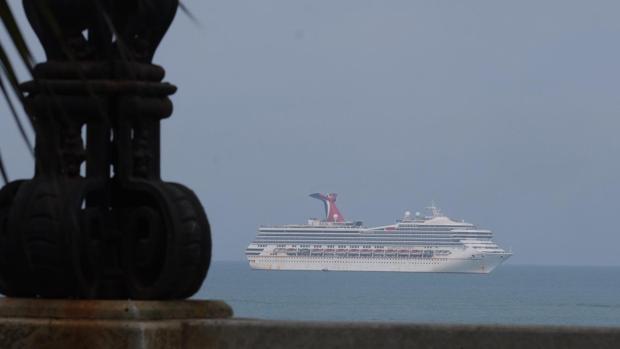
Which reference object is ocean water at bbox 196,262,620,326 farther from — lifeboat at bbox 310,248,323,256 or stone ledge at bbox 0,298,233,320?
stone ledge at bbox 0,298,233,320

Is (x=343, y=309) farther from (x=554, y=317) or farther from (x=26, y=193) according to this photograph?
(x=26, y=193)

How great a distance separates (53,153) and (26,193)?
0.10 meters

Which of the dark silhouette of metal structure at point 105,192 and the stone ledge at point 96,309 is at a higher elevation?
the dark silhouette of metal structure at point 105,192

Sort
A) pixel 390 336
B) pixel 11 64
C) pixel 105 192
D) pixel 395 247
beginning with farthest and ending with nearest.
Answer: pixel 395 247 → pixel 105 192 → pixel 390 336 → pixel 11 64

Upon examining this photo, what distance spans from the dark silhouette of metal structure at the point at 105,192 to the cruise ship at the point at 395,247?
390ft

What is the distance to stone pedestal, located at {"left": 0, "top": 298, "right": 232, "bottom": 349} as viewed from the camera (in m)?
3.29

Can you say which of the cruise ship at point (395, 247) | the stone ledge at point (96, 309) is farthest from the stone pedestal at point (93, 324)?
the cruise ship at point (395, 247)

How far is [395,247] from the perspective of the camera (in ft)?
407

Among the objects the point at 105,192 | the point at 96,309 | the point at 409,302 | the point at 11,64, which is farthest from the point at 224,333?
the point at 409,302

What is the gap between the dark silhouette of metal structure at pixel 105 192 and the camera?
3.31 m

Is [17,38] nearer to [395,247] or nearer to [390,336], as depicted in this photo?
[390,336]

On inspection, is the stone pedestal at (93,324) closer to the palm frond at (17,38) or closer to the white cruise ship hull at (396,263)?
the palm frond at (17,38)

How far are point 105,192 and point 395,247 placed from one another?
121 metres

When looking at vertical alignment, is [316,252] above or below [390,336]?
below
